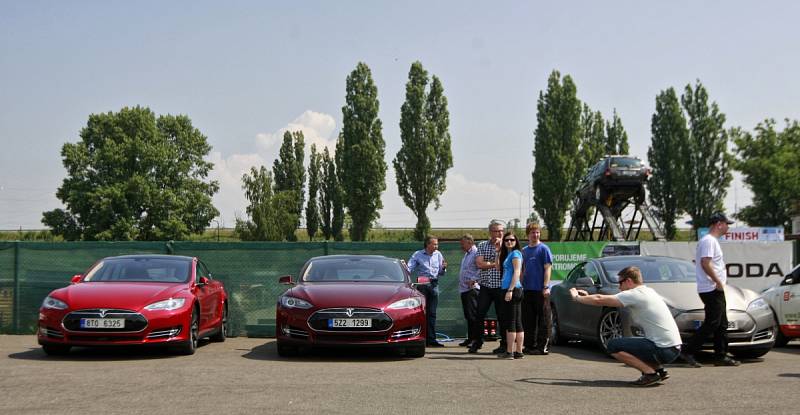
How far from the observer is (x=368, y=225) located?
62406 millimetres

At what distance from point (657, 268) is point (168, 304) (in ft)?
22.5

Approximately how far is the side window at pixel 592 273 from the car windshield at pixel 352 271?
9.30 ft

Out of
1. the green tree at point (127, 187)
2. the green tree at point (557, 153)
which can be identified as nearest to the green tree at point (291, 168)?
the green tree at point (127, 187)

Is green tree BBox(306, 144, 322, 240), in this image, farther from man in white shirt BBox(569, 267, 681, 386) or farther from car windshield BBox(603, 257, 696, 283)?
man in white shirt BBox(569, 267, 681, 386)

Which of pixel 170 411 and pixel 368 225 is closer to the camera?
pixel 170 411

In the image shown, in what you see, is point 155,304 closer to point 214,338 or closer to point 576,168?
point 214,338

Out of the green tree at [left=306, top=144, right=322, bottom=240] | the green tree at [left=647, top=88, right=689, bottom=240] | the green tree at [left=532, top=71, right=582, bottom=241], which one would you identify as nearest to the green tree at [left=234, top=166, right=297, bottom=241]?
the green tree at [left=306, top=144, right=322, bottom=240]

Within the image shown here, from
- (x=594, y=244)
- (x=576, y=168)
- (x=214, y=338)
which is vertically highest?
(x=576, y=168)

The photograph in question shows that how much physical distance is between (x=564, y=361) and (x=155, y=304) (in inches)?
209

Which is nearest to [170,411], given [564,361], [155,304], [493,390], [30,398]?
[30,398]

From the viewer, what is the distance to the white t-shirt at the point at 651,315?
8.30m

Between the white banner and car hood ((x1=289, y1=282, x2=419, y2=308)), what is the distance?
8.30 m

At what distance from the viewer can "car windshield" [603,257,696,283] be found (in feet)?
39.1

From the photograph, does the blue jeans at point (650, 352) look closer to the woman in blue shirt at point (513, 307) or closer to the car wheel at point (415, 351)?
the woman in blue shirt at point (513, 307)
